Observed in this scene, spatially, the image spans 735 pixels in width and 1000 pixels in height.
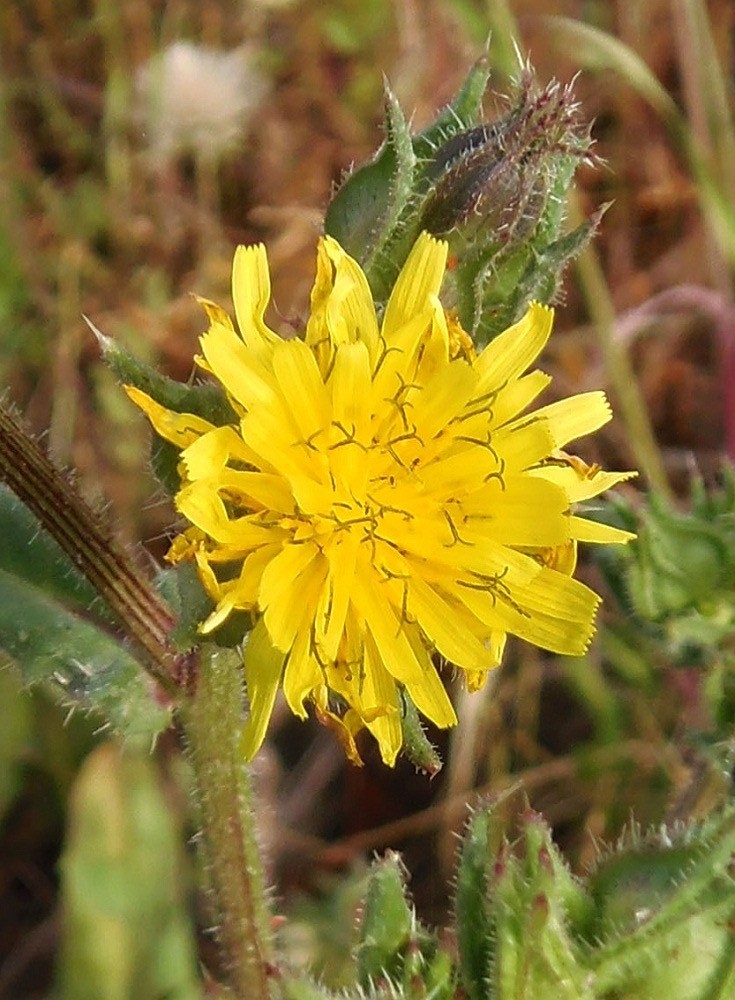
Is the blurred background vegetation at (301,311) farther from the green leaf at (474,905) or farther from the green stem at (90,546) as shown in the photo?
the green stem at (90,546)

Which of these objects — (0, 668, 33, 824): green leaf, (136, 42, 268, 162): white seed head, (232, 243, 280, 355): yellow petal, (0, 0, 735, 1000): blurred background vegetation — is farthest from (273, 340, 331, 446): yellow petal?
(136, 42, 268, 162): white seed head

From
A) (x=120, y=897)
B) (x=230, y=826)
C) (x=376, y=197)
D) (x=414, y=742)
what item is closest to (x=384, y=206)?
(x=376, y=197)

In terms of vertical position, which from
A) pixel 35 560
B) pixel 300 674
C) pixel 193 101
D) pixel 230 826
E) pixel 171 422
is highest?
pixel 193 101

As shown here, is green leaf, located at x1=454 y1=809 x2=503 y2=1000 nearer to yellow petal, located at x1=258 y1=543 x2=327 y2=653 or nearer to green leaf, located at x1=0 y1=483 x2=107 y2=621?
yellow petal, located at x1=258 y1=543 x2=327 y2=653

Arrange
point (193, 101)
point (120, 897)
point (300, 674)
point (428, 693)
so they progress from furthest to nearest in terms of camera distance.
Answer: point (193, 101), point (120, 897), point (428, 693), point (300, 674)

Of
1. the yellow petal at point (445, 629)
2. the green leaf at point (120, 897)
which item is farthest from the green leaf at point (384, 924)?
the green leaf at point (120, 897)

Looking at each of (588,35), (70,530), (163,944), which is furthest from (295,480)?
(588,35)

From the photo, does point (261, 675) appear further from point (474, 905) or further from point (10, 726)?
point (10, 726)
